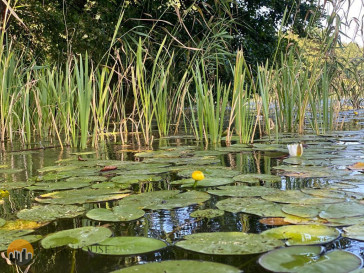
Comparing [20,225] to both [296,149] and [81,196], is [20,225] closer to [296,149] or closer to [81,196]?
[81,196]

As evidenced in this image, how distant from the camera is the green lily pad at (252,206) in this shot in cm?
104

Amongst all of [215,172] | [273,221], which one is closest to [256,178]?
[215,172]

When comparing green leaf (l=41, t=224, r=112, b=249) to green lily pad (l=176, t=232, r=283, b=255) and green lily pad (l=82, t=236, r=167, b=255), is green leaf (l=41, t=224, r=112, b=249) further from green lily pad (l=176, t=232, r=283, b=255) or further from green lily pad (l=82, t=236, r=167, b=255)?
green lily pad (l=176, t=232, r=283, b=255)

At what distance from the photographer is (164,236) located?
0.90 meters

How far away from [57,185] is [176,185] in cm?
44

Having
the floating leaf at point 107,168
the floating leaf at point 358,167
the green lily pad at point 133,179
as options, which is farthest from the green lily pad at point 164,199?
the floating leaf at point 358,167

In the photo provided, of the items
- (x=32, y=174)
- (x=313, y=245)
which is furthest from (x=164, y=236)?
(x=32, y=174)

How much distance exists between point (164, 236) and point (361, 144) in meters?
1.88

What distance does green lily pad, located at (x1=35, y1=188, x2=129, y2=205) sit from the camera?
1237mm

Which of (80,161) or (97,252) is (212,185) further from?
(80,161)

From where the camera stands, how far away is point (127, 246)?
82 cm

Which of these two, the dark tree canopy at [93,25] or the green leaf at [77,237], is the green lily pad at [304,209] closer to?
the green leaf at [77,237]

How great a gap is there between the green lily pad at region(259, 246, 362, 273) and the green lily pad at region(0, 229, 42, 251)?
1.65 feet

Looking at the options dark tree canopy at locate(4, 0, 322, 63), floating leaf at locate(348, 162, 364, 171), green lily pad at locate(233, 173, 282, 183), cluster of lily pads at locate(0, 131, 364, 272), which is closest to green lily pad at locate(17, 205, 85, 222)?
cluster of lily pads at locate(0, 131, 364, 272)
